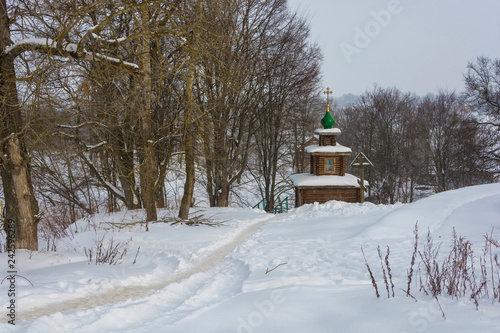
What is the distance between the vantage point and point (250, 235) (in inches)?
422

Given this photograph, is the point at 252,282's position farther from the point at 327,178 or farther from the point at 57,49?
the point at 327,178

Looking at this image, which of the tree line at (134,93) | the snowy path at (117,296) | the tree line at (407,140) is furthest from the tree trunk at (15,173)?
the tree line at (407,140)

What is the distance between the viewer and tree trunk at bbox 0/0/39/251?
275 inches

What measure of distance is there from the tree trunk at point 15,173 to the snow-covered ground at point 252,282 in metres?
0.49

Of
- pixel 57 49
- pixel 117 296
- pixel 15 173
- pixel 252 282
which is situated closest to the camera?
pixel 117 296

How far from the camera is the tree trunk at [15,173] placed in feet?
23.0

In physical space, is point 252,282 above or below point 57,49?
below

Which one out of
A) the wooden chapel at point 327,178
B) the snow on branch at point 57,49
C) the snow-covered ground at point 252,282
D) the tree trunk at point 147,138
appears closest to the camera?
the snow-covered ground at point 252,282

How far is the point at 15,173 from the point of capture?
723 cm

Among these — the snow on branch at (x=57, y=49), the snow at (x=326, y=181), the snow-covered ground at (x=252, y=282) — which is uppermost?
the snow on branch at (x=57, y=49)

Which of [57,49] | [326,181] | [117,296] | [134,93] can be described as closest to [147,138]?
[134,93]

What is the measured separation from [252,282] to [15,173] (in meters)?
5.41

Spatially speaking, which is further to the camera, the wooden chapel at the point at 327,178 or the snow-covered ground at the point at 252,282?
the wooden chapel at the point at 327,178

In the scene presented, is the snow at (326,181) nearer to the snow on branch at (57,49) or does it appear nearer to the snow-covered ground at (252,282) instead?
the snow-covered ground at (252,282)
